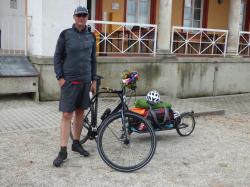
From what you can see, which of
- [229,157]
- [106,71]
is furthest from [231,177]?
[106,71]

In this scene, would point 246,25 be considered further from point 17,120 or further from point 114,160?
point 114,160

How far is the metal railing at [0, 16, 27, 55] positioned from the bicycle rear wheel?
4.80m

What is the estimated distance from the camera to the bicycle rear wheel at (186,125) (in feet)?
23.6

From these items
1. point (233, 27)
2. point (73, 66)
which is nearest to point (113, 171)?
point (73, 66)

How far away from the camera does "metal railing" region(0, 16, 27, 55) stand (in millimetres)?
10719

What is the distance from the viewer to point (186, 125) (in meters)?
7.20

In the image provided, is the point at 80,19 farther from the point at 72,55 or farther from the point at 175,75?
the point at 175,75

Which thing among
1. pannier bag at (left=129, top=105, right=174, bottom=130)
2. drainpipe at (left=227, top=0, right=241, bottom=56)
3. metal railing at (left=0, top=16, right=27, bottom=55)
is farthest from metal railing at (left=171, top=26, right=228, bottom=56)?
pannier bag at (left=129, top=105, right=174, bottom=130)

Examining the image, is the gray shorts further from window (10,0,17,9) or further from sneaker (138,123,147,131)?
window (10,0,17,9)

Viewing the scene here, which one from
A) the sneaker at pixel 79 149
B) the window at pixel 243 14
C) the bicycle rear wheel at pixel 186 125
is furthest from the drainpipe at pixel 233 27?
the sneaker at pixel 79 149

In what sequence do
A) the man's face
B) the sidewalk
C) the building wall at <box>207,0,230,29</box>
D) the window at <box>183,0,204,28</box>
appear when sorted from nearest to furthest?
the sidewalk
the man's face
the window at <box>183,0,204,28</box>
the building wall at <box>207,0,230,29</box>

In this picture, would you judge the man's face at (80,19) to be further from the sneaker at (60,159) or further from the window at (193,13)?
the window at (193,13)

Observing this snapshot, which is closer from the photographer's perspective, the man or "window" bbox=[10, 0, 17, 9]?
the man

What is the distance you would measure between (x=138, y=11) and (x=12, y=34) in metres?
4.55
